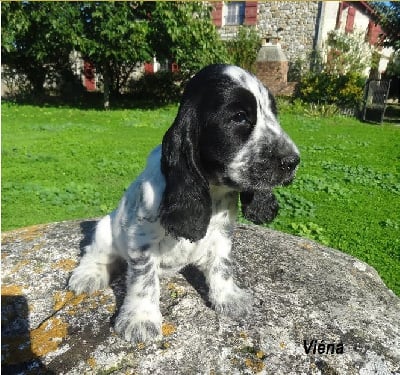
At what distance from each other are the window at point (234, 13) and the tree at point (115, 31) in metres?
7.33

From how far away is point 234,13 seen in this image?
21391 mm

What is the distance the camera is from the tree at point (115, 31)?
1461 centimetres

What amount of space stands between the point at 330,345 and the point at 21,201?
5296 mm

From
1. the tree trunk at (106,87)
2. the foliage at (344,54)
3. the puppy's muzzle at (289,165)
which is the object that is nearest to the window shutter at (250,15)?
the foliage at (344,54)

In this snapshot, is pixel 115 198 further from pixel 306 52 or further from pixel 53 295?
pixel 306 52

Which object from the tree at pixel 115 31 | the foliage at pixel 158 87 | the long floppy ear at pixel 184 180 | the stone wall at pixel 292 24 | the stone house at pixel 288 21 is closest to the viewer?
the long floppy ear at pixel 184 180

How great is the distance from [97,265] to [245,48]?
720 inches

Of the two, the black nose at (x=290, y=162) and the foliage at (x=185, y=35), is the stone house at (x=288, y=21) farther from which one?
the black nose at (x=290, y=162)

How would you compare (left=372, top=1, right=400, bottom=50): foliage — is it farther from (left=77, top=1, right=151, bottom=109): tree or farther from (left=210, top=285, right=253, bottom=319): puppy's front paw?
(left=210, top=285, right=253, bottom=319): puppy's front paw

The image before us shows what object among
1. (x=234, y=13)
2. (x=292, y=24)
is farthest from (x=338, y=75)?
(x=234, y=13)

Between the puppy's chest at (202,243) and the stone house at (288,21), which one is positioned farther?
the stone house at (288,21)

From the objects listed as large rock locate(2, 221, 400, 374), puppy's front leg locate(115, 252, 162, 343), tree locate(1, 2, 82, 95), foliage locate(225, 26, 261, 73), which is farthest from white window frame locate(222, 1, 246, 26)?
puppy's front leg locate(115, 252, 162, 343)

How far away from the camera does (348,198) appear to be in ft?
21.9

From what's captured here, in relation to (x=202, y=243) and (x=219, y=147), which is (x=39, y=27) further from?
(x=219, y=147)
